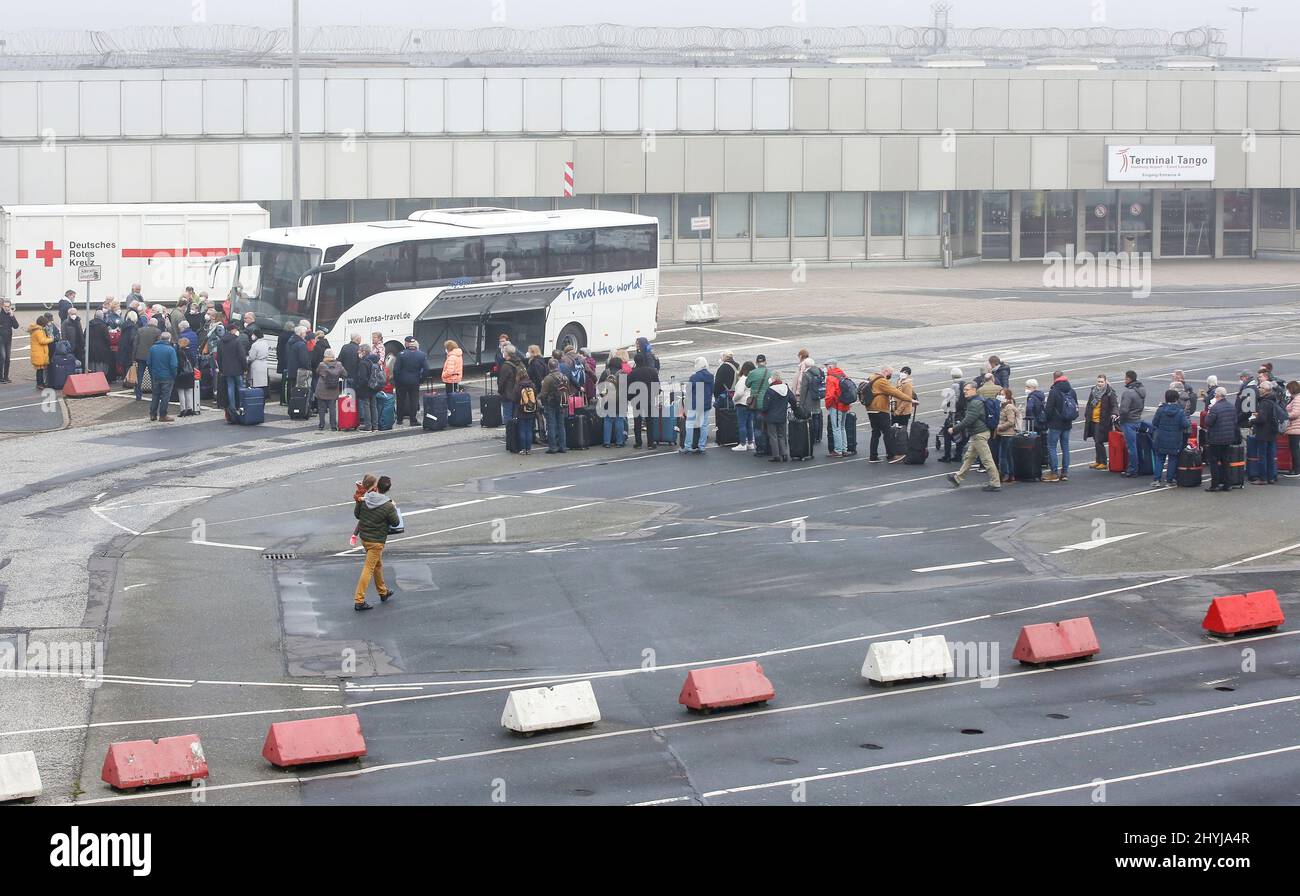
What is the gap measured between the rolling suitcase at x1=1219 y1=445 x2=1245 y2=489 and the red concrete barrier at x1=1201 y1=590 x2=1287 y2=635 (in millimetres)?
7055

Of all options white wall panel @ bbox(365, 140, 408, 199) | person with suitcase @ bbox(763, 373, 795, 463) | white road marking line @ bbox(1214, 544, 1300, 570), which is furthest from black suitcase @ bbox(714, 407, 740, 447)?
white wall panel @ bbox(365, 140, 408, 199)

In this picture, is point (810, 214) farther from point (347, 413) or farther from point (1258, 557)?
point (1258, 557)

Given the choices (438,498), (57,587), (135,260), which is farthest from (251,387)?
(135,260)

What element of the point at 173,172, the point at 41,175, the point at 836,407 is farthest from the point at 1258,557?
the point at 41,175

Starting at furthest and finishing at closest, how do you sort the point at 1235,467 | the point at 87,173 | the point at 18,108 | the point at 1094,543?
the point at 87,173 → the point at 18,108 → the point at 1235,467 → the point at 1094,543

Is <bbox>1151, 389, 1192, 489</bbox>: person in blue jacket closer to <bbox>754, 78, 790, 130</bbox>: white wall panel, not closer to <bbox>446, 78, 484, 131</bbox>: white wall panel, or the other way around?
<bbox>446, 78, 484, 131</bbox>: white wall panel

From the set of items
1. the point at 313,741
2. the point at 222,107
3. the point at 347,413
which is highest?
the point at 222,107

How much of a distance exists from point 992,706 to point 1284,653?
12.8 feet

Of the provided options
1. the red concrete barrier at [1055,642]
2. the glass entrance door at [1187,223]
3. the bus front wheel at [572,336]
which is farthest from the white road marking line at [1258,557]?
the glass entrance door at [1187,223]

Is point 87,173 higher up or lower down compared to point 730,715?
higher up

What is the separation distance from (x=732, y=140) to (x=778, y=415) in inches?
1478

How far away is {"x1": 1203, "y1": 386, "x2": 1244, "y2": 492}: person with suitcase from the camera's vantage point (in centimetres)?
2570

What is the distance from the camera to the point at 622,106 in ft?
211

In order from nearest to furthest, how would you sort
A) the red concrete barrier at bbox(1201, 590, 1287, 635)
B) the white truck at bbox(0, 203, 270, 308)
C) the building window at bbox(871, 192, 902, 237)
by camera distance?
the red concrete barrier at bbox(1201, 590, 1287, 635) < the white truck at bbox(0, 203, 270, 308) < the building window at bbox(871, 192, 902, 237)
